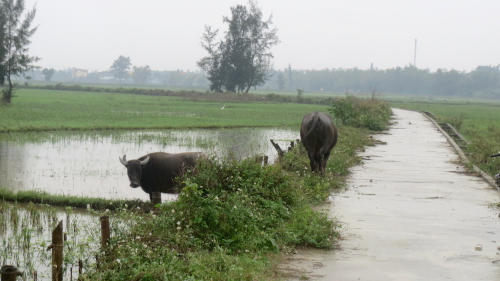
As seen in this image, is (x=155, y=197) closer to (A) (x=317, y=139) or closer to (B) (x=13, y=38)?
(A) (x=317, y=139)

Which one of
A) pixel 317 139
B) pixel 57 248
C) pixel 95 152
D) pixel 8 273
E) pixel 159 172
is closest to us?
pixel 8 273

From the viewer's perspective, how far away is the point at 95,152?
15859mm

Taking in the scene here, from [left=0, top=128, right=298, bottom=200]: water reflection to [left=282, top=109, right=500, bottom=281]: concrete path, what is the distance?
7.17 ft

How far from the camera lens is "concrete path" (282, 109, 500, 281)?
5574 millimetres

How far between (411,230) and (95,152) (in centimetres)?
1062

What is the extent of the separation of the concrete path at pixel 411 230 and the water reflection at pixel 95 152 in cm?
219

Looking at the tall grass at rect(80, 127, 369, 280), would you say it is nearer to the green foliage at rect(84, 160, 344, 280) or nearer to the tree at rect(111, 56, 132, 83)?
the green foliage at rect(84, 160, 344, 280)

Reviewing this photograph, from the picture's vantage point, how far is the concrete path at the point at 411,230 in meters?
5.57

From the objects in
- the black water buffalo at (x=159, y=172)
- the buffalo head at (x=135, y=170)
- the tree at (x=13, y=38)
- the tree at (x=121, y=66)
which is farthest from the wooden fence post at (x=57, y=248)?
the tree at (x=121, y=66)

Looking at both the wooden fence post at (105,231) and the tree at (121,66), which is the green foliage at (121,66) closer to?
the tree at (121,66)

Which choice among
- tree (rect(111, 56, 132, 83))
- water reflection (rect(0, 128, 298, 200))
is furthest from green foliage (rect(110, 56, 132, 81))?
water reflection (rect(0, 128, 298, 200))

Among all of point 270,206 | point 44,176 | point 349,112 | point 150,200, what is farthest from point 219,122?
point 270,206

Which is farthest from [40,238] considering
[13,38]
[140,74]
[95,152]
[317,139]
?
[140,74]

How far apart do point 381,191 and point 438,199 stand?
3.23 ft
